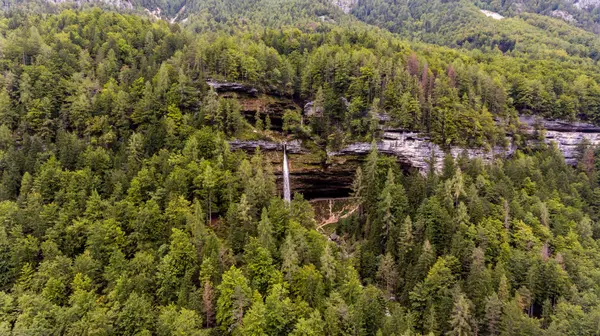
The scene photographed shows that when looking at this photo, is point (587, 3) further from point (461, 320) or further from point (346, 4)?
point (461, 320)

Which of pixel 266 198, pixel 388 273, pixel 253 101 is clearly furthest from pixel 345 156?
pixel 388 273

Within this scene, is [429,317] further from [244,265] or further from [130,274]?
[130,274]

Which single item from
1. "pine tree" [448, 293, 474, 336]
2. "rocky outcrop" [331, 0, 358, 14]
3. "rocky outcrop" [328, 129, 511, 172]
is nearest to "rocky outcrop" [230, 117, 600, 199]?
"rocky outcrop" [328, 129, 511, 172]

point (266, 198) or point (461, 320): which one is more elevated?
point (266, 198)

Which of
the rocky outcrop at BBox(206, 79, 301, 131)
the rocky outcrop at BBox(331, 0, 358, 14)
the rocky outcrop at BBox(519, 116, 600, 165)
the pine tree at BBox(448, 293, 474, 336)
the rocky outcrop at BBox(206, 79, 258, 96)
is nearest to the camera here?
the pine tree at BBox(448, 293, 474, 336)

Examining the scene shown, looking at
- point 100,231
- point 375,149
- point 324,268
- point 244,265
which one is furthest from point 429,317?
point 100,231

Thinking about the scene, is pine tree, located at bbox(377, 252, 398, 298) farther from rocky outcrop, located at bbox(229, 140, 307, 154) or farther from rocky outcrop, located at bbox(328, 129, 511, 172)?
rocky outcrop, located at bbox(229, 140, 307, 154)

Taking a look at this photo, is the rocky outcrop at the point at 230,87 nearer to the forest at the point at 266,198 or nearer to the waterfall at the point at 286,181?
the forest at the point at 266,198

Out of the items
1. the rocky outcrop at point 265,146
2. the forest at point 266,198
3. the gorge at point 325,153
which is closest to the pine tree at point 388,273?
the forest at point 266,198
